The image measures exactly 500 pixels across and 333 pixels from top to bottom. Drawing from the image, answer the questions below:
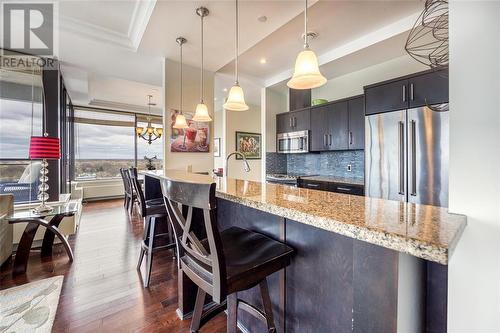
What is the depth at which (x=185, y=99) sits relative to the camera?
360 centimetres

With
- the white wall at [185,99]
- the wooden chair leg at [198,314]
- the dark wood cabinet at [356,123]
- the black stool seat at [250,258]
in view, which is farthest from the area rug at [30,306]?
the dark wood cabinet at [356,123]

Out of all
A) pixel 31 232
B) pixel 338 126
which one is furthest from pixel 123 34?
pixel 338 126

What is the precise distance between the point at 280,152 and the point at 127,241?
10.8ft

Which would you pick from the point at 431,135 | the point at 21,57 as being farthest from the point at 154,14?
the point at 431,135

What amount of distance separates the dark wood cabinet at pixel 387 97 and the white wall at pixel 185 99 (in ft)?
7.71

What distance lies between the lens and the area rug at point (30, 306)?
1.58 m

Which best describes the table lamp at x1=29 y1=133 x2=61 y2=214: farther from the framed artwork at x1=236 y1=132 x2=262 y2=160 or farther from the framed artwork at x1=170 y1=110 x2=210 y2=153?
the framed artwork at x1=236 y1=132 x2=262 y2=160

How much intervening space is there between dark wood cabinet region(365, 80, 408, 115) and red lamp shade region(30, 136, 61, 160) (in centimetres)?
395

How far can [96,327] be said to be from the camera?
1620 millimetres

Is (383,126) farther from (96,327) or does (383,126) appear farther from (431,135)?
(96,327)

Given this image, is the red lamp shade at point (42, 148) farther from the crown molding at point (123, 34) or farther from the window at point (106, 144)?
the window at point (106, 144)

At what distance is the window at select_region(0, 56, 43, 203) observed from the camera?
3197 millimetres

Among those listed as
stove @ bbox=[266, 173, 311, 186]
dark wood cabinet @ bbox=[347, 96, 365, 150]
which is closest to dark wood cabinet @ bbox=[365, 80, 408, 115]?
dark wood cabinet @ bbox=[347, 96, 365, 150]

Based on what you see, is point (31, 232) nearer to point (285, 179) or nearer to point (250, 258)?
point (250, 258)
